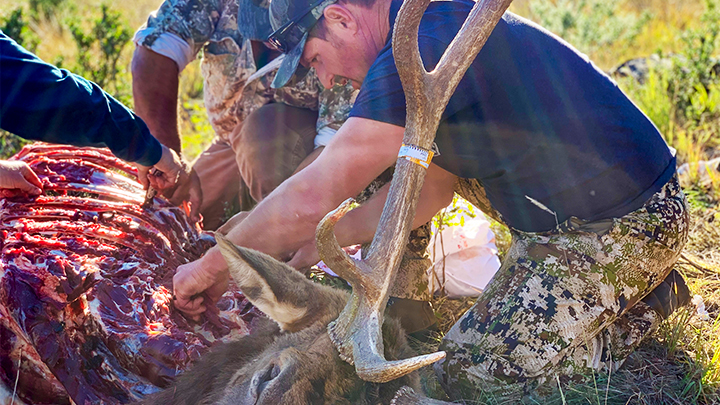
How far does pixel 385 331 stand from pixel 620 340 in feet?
4.64

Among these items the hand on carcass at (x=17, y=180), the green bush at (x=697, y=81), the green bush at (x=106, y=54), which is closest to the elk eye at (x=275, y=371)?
the hand on carcass at (x=17, y=180)

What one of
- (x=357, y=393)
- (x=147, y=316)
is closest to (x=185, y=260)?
(x=147, y=316)

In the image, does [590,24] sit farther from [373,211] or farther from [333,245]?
[333,245]

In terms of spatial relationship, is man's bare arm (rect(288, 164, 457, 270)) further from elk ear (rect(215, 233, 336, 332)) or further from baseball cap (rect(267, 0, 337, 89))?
elk ear (rect(215, 233, 336, 332))

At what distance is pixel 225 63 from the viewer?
4.88 metres

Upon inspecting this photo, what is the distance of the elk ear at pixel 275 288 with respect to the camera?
2.21 metres

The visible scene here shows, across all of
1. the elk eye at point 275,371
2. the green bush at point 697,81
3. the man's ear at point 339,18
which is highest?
the green bush at point 697,81

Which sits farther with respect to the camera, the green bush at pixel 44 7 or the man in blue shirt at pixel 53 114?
the green bush at pixel 44 7

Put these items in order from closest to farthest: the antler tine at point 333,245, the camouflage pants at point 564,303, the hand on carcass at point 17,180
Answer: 1. the antler tine at point 333,245
2. the camouflage pants at point 564,303
3. the hand on carcass at point 17,180

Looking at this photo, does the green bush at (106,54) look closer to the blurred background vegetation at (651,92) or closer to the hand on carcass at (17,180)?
the blurred background vegetation at (651,92)

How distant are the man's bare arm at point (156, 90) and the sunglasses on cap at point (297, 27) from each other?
68.3 inches

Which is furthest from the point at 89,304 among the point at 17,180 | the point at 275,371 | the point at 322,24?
the point at 322,24

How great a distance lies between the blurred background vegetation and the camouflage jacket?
136cm

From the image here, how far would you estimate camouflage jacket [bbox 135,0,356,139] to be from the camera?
179 inches
